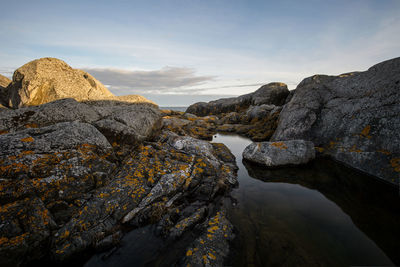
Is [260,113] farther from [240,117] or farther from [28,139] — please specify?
[28,139]

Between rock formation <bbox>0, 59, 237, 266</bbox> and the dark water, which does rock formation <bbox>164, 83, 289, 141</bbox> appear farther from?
the dark water

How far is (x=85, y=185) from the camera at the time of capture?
4.88 meters

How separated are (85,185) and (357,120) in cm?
1282

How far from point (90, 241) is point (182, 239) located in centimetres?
218

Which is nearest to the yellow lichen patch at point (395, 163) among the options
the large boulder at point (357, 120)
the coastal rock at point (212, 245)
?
the large boulder at point (357, 120)

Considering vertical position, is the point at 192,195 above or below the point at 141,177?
below

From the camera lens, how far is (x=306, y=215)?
5133 millimetres

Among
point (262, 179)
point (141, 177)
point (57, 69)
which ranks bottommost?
point (262, 179)

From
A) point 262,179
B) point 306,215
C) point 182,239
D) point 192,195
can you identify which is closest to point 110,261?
point 182,239

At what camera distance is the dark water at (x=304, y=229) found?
3631 mm

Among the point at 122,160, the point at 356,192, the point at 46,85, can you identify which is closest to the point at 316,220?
the point at 356,192

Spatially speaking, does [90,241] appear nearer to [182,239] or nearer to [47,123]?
[182,239]

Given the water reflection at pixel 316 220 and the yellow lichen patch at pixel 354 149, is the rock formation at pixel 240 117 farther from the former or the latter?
the water reflection at pixel 316 220

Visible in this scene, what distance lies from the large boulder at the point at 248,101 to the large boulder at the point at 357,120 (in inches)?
690
